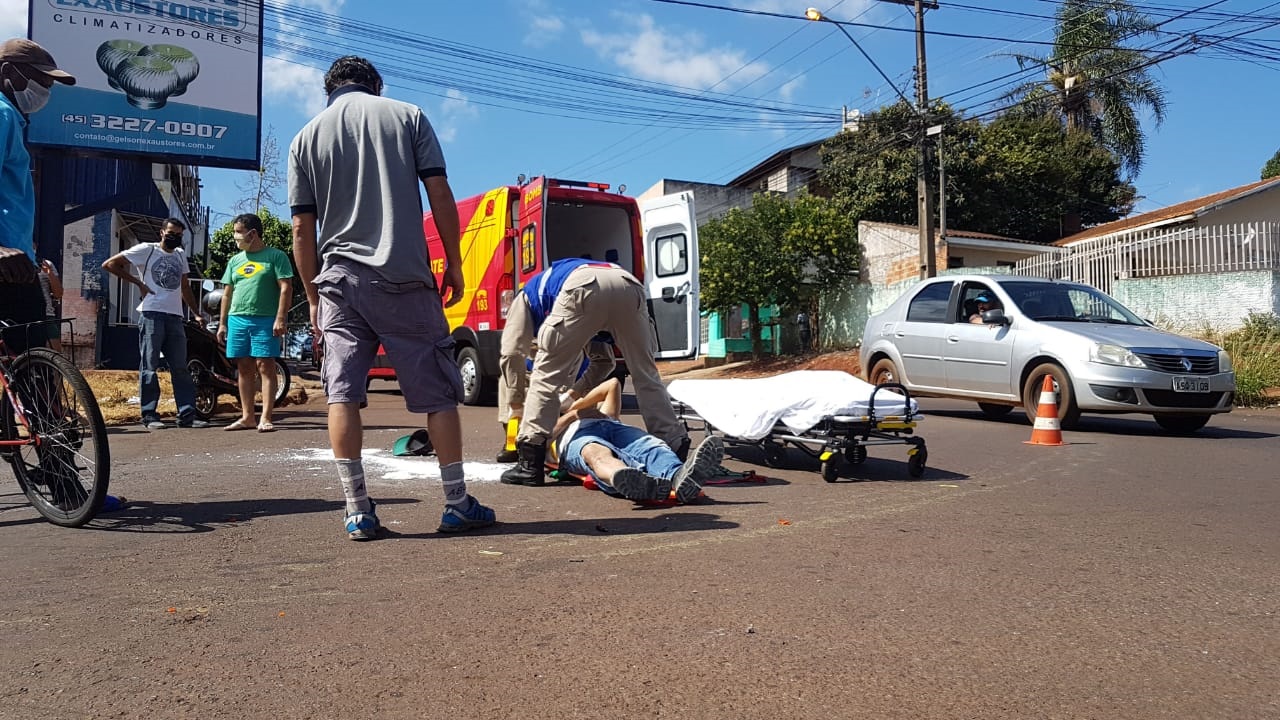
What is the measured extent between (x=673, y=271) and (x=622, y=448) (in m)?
7.36

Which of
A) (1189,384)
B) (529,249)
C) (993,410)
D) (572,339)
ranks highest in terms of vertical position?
(529,249)

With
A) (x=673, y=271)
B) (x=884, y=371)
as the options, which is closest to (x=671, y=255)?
(x=673, y=271)

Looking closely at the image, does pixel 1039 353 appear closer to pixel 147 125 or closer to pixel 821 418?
pixel 821 418

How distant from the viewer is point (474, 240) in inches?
496

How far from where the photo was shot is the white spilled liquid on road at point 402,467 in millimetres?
5789

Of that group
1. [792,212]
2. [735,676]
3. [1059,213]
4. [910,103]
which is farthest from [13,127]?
[1059,213]

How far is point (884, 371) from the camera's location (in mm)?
11102

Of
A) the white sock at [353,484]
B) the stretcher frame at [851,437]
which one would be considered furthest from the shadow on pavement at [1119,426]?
the white sock at [353,484]

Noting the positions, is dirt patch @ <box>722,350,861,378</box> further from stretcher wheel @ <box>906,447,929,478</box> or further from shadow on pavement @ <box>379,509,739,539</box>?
shadow on pavement @ <box>379,509,739,539</box>

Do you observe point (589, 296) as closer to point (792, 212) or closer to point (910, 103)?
point (910, 103)

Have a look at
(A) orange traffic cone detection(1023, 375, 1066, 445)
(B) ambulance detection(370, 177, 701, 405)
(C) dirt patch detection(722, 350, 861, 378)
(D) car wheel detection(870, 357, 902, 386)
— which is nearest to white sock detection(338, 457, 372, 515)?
(A) orange traffic cone detection(1023, 375, 1066, 445)

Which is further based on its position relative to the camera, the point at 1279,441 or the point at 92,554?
the point at 1279,441

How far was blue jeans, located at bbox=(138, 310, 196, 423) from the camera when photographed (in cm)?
844

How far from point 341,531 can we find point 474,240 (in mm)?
8806
